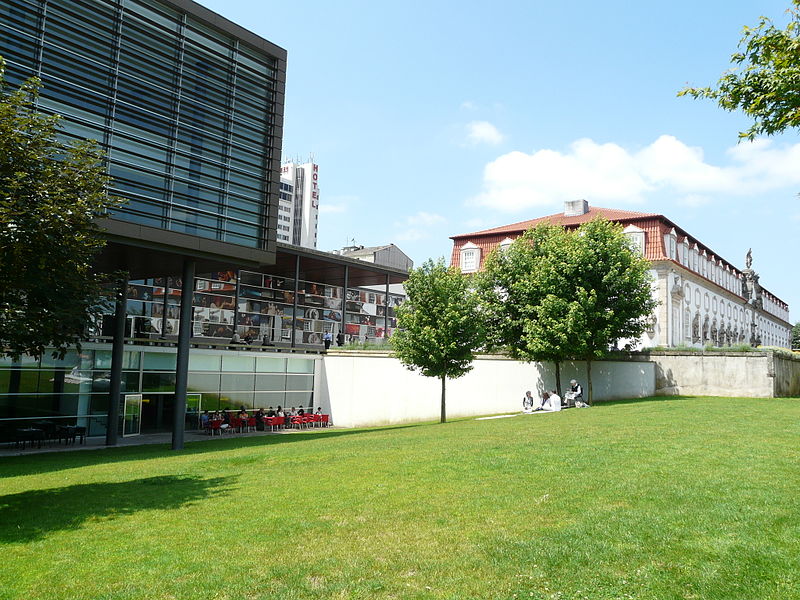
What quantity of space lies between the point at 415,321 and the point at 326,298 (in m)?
19.1

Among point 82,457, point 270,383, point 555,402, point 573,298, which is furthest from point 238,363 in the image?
point 573,298

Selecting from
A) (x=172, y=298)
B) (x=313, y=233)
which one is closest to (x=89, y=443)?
(x=172, y=298)

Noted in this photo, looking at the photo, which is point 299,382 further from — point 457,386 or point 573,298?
point 573,298

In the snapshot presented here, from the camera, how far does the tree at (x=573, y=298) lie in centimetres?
3177

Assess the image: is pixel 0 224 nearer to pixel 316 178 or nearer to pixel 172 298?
pixel 172 298

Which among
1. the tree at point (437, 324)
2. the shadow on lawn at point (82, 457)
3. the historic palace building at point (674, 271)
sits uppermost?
the historic palace building at point (674, 271)

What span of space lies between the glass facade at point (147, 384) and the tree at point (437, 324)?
36.0 ft

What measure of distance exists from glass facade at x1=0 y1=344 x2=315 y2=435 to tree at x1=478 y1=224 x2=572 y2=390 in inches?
489

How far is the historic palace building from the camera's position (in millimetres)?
48281

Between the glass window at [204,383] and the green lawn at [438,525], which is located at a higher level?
the glass window at [204,383]

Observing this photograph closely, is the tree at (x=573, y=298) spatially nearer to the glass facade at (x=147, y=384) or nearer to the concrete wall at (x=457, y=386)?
the concrete wall at (x=457, y=386)

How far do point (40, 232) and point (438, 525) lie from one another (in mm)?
8396

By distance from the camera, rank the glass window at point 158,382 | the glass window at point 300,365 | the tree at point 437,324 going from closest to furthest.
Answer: the tree at point 437,324
the glass window at point 158,382
the glass window at point 300,365

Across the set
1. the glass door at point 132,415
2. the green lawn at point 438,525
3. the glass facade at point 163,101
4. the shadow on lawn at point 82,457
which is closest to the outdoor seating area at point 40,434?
the glass door at point 132,415
